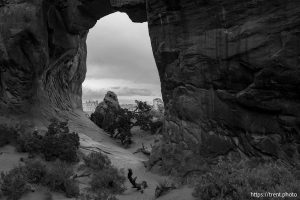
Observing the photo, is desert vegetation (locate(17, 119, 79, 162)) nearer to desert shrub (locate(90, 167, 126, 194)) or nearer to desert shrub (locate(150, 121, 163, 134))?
desert shrub (locate(90, 167, 126, 194))

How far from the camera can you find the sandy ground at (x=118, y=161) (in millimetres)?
12047

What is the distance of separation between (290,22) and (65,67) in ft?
69.2

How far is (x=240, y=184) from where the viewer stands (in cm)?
974

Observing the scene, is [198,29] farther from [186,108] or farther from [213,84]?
[186,108]

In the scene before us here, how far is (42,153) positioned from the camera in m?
17.1

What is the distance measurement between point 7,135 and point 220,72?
1219cm

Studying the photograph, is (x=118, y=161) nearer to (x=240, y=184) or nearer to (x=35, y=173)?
(x=35, y=173)

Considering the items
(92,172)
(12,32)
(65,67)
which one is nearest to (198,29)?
(92,172)

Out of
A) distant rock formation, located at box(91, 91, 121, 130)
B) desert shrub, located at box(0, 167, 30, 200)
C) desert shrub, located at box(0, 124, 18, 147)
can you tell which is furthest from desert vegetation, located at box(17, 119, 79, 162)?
distant rock formation, located at box(91, 91, 121, 130)

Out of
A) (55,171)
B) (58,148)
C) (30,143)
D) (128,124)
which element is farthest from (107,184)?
(128,124)

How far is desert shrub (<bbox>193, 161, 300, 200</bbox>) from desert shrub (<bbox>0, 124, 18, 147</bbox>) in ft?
39.4

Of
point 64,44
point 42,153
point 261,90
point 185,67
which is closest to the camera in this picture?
point 261,90

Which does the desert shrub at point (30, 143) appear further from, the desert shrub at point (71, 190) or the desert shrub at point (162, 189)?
the desert shrub at point (162, 189)

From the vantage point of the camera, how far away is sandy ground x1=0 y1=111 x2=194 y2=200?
39.5 ft
